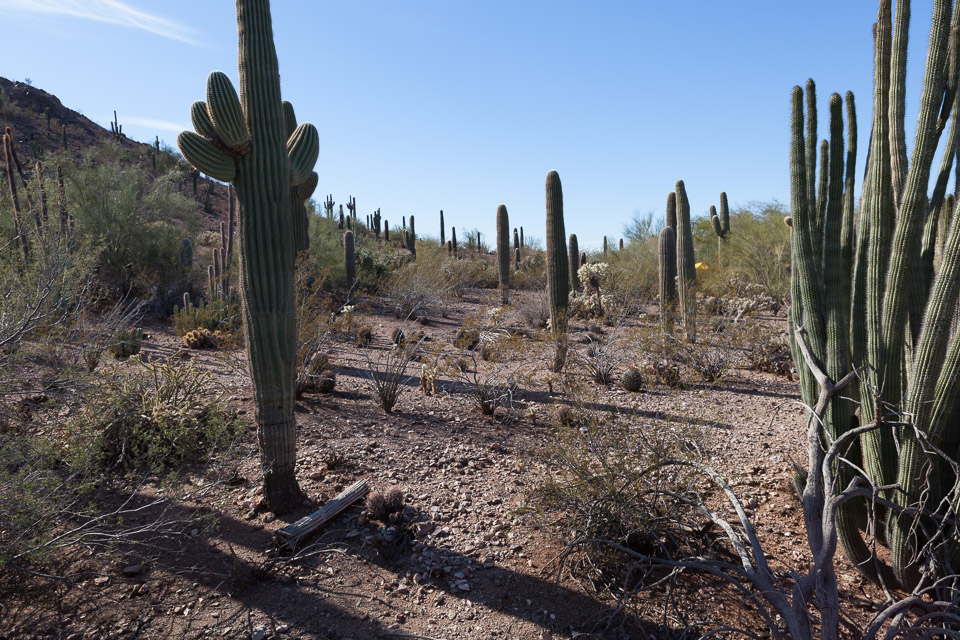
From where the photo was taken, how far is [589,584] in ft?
12.3

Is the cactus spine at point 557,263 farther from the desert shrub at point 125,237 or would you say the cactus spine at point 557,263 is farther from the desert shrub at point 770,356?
the desert shrub at point 125,237

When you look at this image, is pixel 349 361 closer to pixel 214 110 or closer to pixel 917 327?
pixel 214 110

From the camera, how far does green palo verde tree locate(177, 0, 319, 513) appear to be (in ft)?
14.0

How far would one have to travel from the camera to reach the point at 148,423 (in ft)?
17.6

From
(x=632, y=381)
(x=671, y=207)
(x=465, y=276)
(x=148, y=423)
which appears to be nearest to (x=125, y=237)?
(x=148, y=423)

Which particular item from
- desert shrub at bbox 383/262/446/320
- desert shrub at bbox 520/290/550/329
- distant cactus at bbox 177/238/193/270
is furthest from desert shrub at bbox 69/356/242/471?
desert shrub at bbox 383/262/446/320

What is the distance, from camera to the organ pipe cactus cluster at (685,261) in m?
11.3

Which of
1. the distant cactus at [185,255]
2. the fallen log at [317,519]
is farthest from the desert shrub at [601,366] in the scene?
the distant cactus at [185,255]

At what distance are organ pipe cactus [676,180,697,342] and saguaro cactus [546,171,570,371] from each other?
7.88 feet

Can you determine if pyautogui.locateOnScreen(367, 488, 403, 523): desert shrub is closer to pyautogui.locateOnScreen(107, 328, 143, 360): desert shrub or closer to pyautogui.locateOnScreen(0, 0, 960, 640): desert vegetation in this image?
pyautogui.locateOnScreen(0, 0, 960, 640): desert vegetation

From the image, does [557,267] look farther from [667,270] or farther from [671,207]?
[671,207]

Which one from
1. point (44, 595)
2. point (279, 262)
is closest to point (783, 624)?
point (279, 262)

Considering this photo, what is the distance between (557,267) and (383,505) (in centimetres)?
655

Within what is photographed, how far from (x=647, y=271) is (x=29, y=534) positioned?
592 inches
